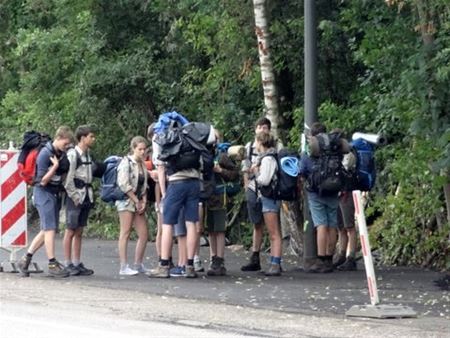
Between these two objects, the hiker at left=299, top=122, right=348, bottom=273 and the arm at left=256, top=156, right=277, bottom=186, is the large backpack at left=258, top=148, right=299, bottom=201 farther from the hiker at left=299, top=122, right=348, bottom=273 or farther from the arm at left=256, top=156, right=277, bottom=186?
the hiker at left=299, top=122, right=348, bottom=273

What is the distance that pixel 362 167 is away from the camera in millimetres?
16156

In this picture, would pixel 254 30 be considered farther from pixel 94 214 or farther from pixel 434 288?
pixel 94 214

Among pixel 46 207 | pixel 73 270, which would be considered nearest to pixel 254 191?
pixel 73 270

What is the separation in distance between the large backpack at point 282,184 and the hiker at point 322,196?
0.18m

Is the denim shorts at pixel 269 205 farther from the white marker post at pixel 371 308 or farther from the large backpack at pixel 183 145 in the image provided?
the white marker post at pixel 371 308

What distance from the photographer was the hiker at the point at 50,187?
614 inches

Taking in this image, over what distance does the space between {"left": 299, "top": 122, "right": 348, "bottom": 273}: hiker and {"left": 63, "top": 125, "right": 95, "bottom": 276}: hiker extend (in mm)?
2798

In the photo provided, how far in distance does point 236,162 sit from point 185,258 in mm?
1931

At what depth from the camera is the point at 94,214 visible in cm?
2648

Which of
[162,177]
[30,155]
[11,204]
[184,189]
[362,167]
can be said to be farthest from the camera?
[11,204]

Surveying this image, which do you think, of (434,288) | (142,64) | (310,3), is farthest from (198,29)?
(434,288)

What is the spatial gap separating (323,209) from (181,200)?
1995 millimetres

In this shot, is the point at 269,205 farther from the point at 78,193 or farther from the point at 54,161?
the point at 54,161

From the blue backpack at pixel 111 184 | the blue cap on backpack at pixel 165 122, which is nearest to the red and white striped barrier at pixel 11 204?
the blue backpack at pixel 111 184
